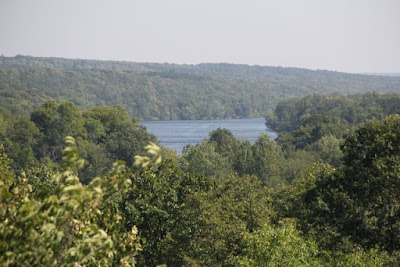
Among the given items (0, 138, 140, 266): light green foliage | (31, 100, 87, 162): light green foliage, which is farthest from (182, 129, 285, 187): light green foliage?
(0, 138, 140, 266): light green foliage

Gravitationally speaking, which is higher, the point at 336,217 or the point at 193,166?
the point at 336,217

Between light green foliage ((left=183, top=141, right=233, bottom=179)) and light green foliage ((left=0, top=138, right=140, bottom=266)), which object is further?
light green foliage ((left=183, top=141, right=233, bottom=179))

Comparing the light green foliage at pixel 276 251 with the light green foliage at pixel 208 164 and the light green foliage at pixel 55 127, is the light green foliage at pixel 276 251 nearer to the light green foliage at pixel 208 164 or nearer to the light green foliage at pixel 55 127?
the light green foliage at pixel 208 164

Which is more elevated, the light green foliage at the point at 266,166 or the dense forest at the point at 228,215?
the dense forest at the point at 228,215

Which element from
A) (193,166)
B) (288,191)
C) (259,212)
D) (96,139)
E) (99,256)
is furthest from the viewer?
(96,139)

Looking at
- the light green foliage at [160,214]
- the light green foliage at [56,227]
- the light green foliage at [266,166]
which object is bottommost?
the light green foliage at [266,166]

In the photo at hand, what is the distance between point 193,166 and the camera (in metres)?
77.4

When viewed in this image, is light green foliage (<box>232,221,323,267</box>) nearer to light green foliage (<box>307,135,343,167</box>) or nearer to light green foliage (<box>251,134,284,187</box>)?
light green foliage (<box>251,134,284,187</box>)

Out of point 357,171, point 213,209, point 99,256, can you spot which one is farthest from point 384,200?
point 99,256

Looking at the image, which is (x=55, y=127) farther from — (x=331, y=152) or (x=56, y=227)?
(x=56, y=227)

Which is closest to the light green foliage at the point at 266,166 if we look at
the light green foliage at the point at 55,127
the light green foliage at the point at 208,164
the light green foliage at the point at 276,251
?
the light green foliage at the point at 208,164

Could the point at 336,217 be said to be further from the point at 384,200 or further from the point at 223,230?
the point at 223,230

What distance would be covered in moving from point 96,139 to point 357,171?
288 feet

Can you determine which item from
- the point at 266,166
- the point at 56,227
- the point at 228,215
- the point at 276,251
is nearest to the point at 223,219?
the point at 228,215
